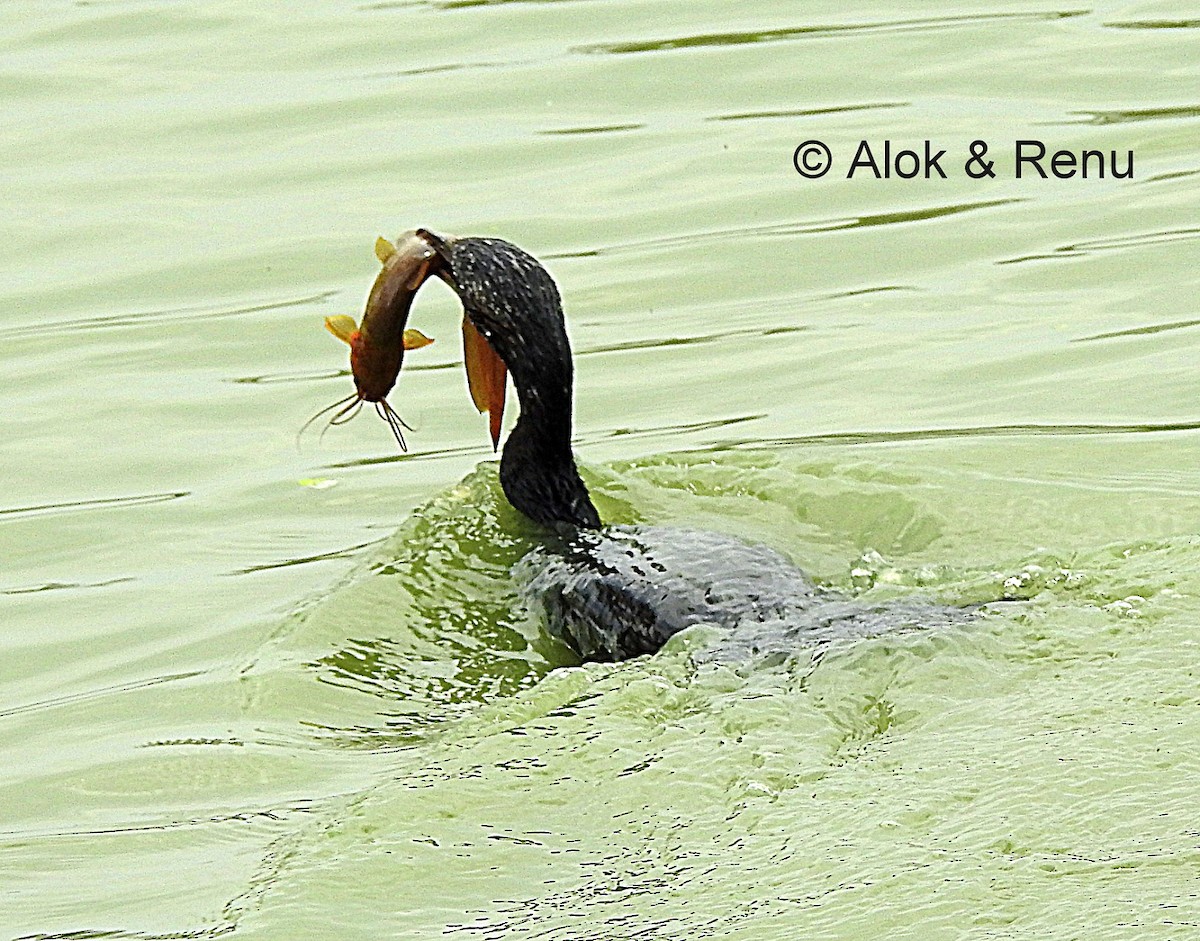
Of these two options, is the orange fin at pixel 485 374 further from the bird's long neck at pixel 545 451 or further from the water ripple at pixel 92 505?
the water ripple at pixel 92 505

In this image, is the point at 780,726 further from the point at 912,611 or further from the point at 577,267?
the point at 577,267

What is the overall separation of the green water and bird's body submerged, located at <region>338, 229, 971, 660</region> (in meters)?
0.13

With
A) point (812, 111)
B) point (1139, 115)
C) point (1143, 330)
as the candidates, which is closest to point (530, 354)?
point (1143, 330)

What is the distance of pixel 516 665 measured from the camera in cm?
465

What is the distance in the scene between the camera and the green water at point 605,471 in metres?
3.12

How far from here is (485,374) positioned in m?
5.15

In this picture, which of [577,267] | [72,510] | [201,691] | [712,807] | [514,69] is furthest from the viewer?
[514,69]

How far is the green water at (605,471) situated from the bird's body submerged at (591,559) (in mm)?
133

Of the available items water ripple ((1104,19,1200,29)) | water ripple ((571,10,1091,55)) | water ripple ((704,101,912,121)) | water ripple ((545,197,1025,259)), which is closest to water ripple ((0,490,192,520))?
water ripple ((545,197,1025,259))

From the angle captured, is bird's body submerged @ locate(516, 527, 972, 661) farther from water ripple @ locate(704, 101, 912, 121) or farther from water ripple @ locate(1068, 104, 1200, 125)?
water ripple @ locate(1068, 104, 1200, 125)

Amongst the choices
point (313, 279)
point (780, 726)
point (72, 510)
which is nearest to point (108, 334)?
point (313, 279)

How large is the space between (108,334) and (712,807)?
4.48 meters

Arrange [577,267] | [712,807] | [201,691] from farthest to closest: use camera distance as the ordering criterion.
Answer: [577,267], [201,691], [712,807]

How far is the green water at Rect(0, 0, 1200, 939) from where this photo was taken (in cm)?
312
